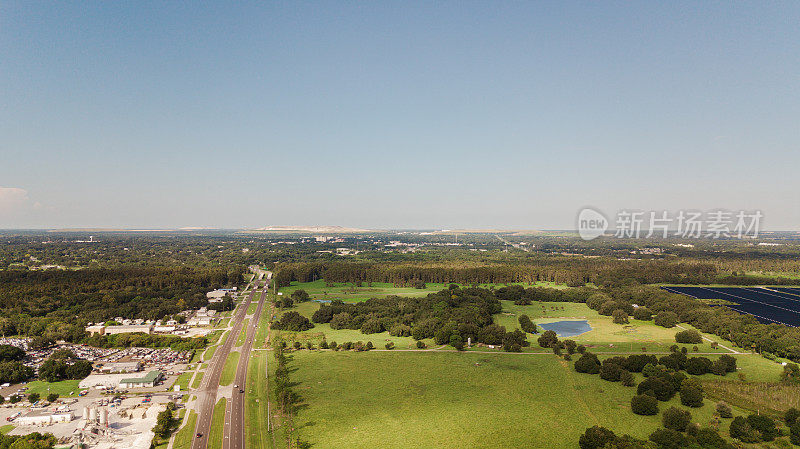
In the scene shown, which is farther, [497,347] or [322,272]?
[322,272]

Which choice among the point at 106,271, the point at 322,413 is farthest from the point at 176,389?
the point at 106,271

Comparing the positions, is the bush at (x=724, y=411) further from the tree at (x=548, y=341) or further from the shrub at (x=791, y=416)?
the tree at (x=548, y=341)

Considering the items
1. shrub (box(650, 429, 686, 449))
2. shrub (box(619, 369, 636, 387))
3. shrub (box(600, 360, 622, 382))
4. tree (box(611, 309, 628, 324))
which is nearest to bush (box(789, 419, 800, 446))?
shrub (box(650, 429, 686, 449))

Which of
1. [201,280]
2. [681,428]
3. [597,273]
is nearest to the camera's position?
[681,428]

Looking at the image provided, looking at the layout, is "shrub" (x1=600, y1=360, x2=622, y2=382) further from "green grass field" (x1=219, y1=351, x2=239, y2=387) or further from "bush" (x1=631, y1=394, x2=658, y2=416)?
"green grass field" (x1=219, y1=351, x2=239, y2=387)

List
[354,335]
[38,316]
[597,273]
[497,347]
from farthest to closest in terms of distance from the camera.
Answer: [597,273]
[38,316]
[354,335]
[497,347]

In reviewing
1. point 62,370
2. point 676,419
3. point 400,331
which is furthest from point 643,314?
point 62,370

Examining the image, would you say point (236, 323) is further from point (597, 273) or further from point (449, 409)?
point (597, 273)

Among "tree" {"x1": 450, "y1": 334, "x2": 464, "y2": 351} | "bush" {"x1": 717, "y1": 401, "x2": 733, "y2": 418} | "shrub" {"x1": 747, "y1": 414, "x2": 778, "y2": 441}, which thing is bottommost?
"tree" {"x1": 450, "y1": 334, "x2": 464, "y2": 351}
